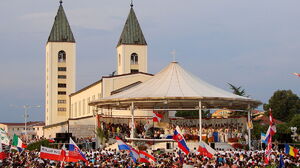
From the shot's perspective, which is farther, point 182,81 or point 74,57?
point 74,57

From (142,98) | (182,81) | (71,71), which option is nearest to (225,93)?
(182,81)

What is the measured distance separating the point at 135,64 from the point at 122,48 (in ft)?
8.35

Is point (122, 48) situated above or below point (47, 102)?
above

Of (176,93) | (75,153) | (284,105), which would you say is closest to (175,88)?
(176,93)

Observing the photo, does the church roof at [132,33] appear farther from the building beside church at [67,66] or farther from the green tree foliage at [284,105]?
the green tree foliage at [284,105]

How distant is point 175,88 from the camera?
44.2 metres

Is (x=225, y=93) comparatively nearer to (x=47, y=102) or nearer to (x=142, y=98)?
(x=142, y=98)

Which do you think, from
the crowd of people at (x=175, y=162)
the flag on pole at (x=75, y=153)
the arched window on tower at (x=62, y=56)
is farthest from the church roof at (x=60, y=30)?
the flag on pole at (x=75, y=153)

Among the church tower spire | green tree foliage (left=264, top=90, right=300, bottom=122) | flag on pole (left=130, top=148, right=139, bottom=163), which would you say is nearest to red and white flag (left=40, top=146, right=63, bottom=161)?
flag on pole (left=130, top=148, right=139, bottom=163)

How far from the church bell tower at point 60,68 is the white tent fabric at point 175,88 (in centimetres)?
4068

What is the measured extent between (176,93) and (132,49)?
40416mm

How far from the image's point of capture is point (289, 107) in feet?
305

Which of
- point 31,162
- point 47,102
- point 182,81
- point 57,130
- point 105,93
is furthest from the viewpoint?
point 47,102

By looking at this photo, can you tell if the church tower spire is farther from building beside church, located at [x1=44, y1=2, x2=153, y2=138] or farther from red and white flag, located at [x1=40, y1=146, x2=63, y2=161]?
red and white flag, located at [x1=40, y1=146, x2=63, y2=161]
